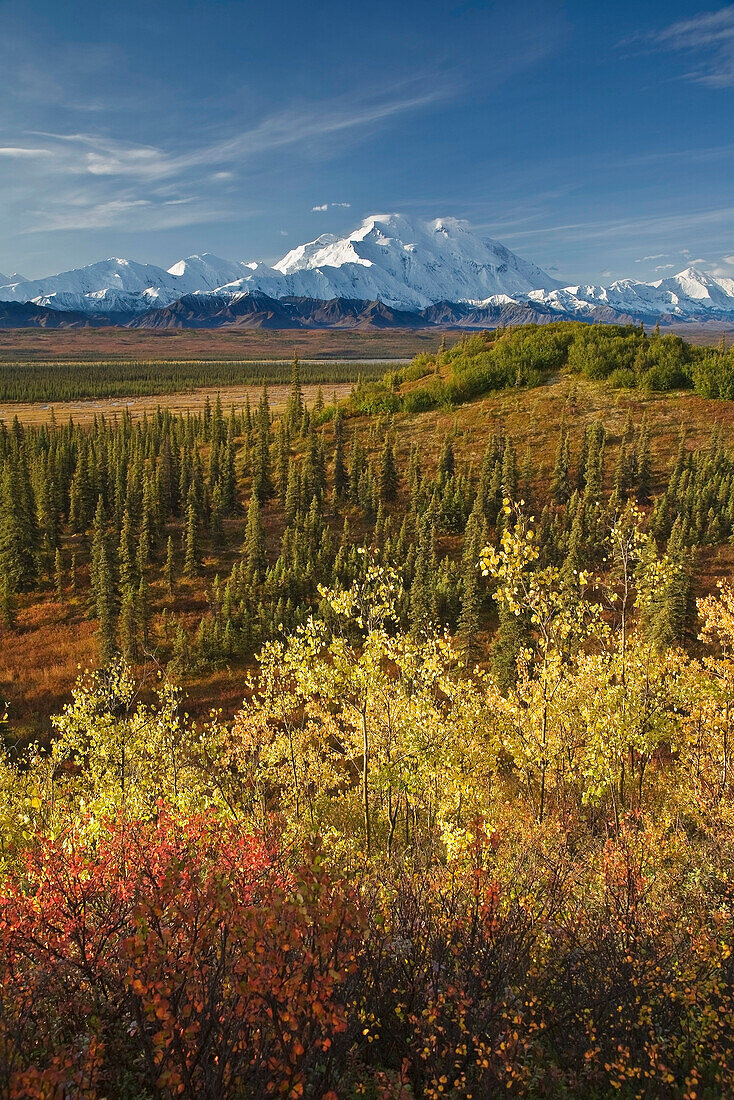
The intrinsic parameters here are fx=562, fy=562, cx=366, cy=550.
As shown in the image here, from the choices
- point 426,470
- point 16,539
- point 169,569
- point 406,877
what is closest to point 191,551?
point 169,569

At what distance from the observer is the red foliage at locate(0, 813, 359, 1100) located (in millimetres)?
8414

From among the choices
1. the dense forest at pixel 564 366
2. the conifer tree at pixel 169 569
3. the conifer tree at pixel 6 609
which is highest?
the dense forest at pixel 564 366

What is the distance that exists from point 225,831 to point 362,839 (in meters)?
13.7

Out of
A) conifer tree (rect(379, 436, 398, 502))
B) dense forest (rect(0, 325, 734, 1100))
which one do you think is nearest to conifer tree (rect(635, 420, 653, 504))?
dense forest (rect(0, 325, 734, 1100))

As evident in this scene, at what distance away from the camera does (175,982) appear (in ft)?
29.0

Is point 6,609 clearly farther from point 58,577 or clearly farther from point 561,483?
point 561,483

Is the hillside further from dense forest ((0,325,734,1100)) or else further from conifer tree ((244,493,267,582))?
dense forest ((0,325,734,1100))

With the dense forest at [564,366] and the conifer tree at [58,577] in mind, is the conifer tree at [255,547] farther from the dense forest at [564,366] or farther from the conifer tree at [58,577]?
the dense forest at [564,366]

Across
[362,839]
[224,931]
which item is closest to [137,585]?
[362,839]

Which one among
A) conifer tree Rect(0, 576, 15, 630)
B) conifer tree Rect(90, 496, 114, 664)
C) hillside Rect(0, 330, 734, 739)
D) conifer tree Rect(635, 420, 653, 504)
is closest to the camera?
conifer tree Rect(90, 496, 114, 664)

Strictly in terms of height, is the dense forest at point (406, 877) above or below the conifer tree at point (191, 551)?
above

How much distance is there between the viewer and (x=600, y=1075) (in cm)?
1038

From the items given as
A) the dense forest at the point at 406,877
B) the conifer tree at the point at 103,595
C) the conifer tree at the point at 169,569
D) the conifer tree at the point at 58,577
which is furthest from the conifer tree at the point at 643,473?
the conifer tree at the point at 58,577

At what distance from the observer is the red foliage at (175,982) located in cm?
841
